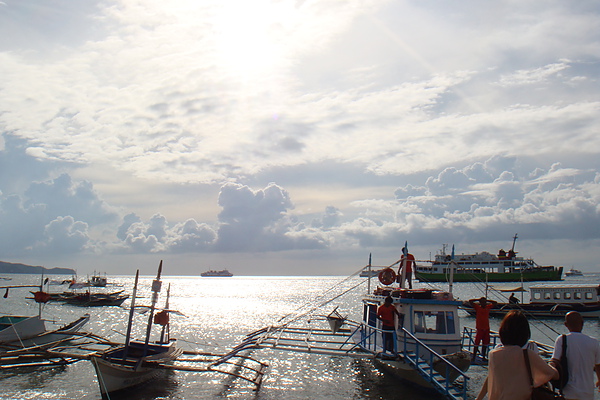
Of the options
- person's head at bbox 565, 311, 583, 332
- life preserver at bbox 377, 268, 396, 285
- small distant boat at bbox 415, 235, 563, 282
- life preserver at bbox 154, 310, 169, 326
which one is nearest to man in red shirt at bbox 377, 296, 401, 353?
life preserver at bbox 377, 268, 396, 285

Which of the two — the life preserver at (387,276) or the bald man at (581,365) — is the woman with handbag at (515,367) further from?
the life preserver at (387,276)

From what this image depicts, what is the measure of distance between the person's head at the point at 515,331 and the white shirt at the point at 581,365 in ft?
4.04

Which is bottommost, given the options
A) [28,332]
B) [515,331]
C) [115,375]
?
[28,332]

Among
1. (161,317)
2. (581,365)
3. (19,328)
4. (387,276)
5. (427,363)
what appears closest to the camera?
(581,365)

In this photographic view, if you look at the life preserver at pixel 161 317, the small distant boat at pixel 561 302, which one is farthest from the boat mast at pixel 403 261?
the small distant boat at pixel 561 302

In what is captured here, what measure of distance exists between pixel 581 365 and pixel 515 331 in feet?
5.53

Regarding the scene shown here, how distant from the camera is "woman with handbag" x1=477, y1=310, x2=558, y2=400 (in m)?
5.52

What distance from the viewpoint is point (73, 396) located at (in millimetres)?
21703

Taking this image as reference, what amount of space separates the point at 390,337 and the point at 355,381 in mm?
6340

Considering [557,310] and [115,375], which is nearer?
[115,375]

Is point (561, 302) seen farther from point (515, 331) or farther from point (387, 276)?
point (515, 331)

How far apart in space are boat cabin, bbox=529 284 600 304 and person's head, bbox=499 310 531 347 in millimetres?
58974

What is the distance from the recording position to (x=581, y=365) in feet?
20.9

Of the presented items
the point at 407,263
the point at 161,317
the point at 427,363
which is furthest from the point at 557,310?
the point at 161,317
